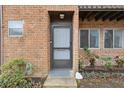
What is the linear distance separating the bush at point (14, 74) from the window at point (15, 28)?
1.09 m

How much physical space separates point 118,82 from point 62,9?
341 cm

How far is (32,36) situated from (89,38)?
18.4ft

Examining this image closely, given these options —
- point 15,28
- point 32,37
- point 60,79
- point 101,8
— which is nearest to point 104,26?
point 101,8

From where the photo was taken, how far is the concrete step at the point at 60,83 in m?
8.64

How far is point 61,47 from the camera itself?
12000 millimetres

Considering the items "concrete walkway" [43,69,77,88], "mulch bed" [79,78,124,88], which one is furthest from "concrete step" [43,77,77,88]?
"mulch bed" [79,78,124,88]

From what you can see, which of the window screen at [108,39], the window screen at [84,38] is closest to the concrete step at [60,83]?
the window screen at [84,38]

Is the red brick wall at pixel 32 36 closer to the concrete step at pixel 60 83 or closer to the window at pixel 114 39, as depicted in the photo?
the concrete step at pixel 60 83

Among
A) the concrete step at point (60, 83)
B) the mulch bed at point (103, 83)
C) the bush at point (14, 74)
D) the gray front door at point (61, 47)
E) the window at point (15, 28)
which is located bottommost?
the mulch bed at point (103, 83)

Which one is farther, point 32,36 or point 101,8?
point 101,8

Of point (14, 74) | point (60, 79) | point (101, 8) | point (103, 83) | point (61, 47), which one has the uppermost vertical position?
point (101, 8)

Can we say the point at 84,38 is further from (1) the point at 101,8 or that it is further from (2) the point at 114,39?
(1) the point at 101,8

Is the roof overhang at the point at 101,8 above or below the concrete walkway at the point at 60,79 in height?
above
